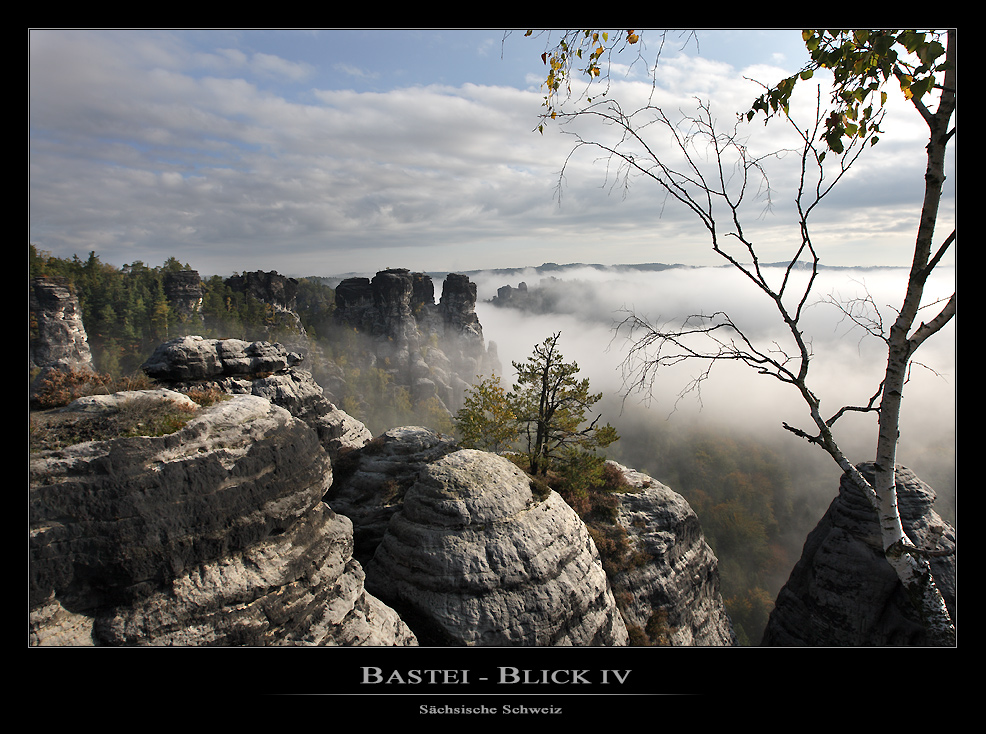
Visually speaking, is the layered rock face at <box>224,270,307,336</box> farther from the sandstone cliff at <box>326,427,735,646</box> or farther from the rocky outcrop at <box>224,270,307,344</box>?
the sandstone cliff at <box>326,427,735,646</box>

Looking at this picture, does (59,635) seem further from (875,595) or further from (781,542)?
(781,542)

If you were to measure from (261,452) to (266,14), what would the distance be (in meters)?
6.70

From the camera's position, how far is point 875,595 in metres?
14.9

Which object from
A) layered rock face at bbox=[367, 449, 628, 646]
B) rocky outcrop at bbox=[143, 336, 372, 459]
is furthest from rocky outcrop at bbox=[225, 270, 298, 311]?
layered rock face at bbox=[367, 449, 628, 646]

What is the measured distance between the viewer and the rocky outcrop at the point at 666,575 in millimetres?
17172

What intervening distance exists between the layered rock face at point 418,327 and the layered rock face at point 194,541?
80.9 m

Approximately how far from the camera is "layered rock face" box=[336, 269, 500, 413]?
297ft

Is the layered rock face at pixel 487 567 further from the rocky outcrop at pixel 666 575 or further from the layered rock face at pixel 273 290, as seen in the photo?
the layered rock face at pixel 273 290

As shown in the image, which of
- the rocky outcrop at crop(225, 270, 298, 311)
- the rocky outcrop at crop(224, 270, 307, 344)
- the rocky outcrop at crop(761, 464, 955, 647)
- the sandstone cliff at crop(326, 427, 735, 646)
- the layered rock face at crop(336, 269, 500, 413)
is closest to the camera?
the sandstone cliff at crop(326, 427, 735, 646)

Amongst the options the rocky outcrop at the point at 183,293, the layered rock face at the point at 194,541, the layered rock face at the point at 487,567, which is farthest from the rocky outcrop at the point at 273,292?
the layered rock face at the point at 194,541

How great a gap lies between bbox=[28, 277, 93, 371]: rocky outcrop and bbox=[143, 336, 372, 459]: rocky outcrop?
3451 cm

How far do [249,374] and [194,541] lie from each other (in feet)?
45.4

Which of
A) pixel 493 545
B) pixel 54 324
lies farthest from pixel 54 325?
pixel 493 545
